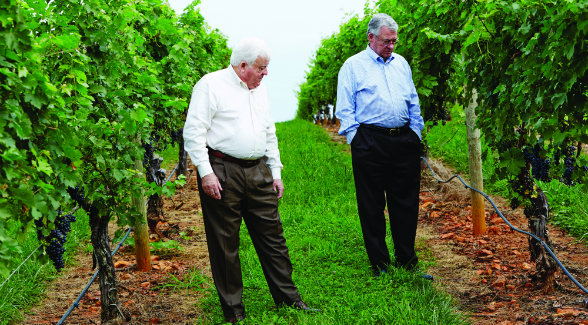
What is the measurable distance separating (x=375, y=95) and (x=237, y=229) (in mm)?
1557

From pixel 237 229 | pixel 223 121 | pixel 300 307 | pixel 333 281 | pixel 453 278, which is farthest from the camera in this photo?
pixel 453 278

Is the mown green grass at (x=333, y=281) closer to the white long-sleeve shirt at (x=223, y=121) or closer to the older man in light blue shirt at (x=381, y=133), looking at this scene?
the older man in light blue shirt at (x=381, y=133)

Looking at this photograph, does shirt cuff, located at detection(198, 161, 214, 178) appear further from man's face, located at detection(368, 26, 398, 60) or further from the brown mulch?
man's face, located at detection(368, 26, 398, 60)

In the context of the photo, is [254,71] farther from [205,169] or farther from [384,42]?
[384,42]

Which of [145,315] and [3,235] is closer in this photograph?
[3,235]

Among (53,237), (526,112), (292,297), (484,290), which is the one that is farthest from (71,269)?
(526,112)

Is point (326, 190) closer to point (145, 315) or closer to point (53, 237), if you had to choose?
point (145, 315)

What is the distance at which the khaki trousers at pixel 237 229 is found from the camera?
3.71 metres

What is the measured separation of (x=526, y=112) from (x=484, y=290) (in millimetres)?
1630

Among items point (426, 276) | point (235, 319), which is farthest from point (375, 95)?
point (235, 319)

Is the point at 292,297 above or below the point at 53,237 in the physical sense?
below

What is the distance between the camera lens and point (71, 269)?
571 centimetres

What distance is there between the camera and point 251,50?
3535 millimetres

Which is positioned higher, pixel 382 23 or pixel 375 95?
pixel 382 23
